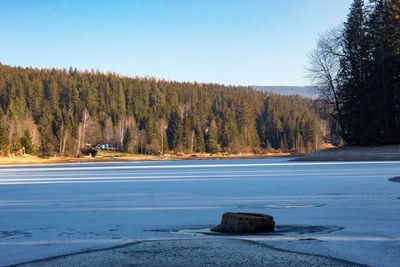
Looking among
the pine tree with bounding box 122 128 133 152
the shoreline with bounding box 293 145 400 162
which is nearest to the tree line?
the shoreline with bounding box 293 145 400 162

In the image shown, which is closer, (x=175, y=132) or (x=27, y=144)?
(x=27, y=144)

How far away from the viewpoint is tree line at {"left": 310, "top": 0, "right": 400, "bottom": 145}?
52.0 metres

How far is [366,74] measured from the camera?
55625 millimetres

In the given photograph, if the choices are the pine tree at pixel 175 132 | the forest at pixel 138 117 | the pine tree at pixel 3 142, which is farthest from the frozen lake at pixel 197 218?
the pine tree at pixel 175 132

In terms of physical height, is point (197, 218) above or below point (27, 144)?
below

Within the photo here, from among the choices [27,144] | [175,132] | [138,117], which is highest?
[138,117]

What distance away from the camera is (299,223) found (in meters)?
9.38

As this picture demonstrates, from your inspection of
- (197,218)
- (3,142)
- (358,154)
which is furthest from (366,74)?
(3,142)

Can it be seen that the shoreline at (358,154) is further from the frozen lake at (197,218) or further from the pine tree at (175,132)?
the pine tree at (175,132)

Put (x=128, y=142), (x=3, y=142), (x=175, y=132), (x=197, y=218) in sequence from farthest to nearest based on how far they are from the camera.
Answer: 1. (x=175, y=132)
2. (x=128, y=142)
3. (x=3, y=142)
4. (x=197, y=218)

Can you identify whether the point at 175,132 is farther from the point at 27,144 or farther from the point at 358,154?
the point at 358,154

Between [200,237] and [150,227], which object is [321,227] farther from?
[150,227]

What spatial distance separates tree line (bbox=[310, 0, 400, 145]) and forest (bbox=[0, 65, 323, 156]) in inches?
2530

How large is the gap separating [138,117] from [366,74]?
104718 millimetres
